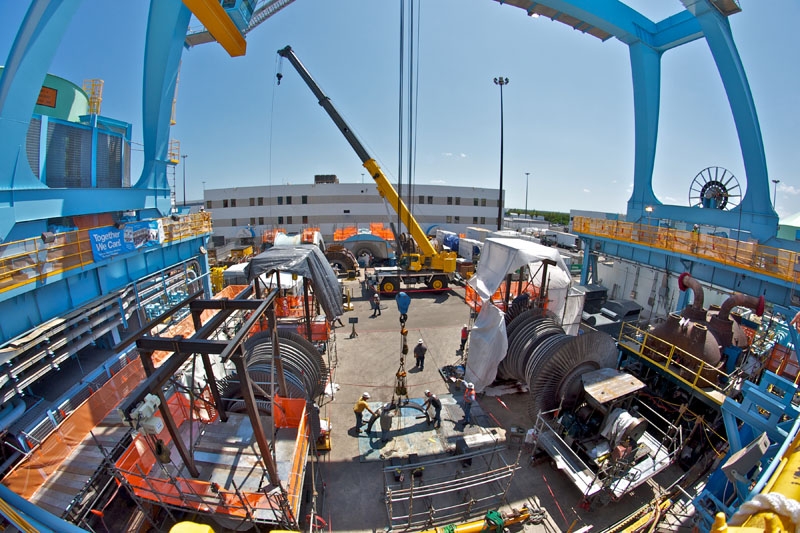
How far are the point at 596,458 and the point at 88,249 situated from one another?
51.4ft

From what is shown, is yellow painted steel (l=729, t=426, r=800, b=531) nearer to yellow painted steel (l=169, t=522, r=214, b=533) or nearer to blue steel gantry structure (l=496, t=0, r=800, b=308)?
yellow painted steel (l=169, t=522, r=214, b=533)

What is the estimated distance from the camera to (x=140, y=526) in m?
5.98

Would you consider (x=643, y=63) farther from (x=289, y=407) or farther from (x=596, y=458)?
(x=289, y=407)

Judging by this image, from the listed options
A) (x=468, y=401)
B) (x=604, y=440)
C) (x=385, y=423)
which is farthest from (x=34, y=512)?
(x=604, y=440)

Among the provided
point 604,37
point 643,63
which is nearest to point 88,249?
point 604,37

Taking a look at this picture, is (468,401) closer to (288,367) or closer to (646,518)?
(646,518)

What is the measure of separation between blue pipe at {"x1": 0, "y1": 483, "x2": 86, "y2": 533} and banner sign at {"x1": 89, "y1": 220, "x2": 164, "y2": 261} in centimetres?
681

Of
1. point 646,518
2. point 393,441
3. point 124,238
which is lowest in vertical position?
point 393,441

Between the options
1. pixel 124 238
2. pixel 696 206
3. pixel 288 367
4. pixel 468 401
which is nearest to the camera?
pixel 288 367

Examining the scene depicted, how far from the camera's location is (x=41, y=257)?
8656 millimetres

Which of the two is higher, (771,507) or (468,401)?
(771,507)

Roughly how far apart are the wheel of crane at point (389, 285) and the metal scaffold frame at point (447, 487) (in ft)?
45.6

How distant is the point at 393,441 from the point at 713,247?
603 inches

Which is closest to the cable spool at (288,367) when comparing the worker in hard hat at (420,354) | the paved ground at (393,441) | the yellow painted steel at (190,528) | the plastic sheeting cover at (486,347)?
the paved ground at (393,441)
